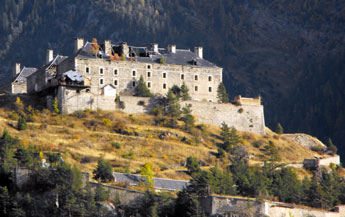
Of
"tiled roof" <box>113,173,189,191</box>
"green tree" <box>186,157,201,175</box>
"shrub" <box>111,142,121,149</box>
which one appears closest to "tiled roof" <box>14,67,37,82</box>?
"shrub" <box>111,142,121,149</box>

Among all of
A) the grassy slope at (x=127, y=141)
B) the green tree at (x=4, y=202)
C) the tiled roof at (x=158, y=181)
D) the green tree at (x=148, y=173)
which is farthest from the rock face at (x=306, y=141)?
the green tree at (x=4, y=202)

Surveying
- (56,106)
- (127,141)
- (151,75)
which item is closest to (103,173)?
(127,141)

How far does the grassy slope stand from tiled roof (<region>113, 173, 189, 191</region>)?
520 centimetres

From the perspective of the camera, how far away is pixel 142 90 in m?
116

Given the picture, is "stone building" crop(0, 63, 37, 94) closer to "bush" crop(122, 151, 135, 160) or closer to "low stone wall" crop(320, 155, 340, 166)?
"bush" crop(122, 151, 135, 160)

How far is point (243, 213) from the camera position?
7519cm

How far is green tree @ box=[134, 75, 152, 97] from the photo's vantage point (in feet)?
381

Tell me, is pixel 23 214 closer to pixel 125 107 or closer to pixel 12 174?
pixel 12 174

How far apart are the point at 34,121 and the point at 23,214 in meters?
34.1

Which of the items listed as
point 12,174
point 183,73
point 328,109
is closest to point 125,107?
point 183,73

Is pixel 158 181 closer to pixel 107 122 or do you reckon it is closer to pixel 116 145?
pixel 116 145

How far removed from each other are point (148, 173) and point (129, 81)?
94.4 ft

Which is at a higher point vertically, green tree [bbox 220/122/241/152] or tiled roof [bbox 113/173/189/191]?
green tree [bbox 220/122/241/152]

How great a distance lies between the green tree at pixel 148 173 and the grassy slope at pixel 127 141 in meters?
1.00
